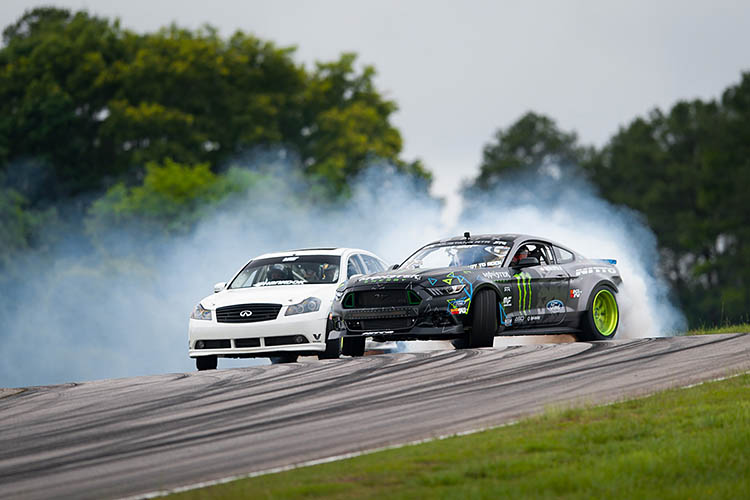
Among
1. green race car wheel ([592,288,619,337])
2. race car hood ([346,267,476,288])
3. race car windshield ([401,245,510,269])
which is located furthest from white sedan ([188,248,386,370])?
green race car wheel ([592,288,619,337])

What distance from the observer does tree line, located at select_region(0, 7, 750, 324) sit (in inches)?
2093

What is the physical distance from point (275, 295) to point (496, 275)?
3.00m

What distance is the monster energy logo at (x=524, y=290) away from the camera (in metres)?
16.4

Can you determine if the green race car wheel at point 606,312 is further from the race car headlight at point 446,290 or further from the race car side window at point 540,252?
the race car headlight at point 446,290

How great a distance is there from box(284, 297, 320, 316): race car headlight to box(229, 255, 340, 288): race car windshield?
840mm

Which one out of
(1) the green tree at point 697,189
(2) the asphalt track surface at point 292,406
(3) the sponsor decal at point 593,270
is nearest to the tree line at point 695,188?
(1) the green tree at point 697,189

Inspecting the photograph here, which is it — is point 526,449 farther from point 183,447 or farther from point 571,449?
point 183,447

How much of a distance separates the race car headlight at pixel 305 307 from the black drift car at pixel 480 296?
0.38 meters

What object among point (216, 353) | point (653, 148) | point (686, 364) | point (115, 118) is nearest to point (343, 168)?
point (115, 118)

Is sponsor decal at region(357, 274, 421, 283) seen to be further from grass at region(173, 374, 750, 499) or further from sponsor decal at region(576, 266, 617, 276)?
grass at region(173, 374, 750, 499)

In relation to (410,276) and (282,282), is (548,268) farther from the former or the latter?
(282,282)

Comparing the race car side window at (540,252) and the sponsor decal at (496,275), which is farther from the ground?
the race car side window at (540,252)

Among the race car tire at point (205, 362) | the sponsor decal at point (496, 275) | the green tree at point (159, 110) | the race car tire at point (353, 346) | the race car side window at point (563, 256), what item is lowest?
the race car tire at point (205, 362)

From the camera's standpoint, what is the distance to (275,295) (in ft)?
56.3
